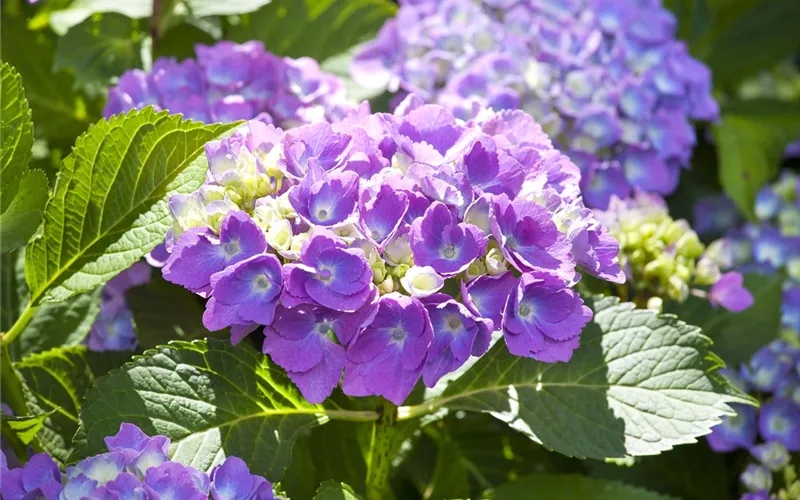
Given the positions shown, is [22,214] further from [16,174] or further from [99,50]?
[99,50]

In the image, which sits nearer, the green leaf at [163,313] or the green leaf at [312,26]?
the green leaf at [163,313]

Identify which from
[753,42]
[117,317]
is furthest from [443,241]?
[753,42]

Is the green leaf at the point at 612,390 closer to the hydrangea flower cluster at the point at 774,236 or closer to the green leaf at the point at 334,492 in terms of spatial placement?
the green leaf at the point at 334,492

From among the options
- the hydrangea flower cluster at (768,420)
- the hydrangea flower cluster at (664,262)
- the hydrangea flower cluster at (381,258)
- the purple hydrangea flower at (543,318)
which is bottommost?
the hydrangea flower cluster at (768,420)

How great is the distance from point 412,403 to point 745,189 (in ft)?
3.23

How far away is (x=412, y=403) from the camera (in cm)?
104

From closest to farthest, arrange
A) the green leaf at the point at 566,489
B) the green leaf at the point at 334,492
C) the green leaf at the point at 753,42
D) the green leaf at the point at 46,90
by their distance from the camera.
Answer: the green leaf at the point at 334,492 < the green leaf at the point at 566,489 < the green leaf at the point at 46,90 < the green leaf at the point at 753,42

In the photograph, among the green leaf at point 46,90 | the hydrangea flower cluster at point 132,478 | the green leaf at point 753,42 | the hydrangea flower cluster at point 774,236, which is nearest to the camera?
the hydrangea flower cluster at point 132,478

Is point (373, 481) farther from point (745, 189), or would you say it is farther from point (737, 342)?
point (745, 189)

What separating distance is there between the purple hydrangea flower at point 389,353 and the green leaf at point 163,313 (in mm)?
426

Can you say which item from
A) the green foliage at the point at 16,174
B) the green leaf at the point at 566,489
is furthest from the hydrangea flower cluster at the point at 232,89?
the green leaf at the point at 566,489

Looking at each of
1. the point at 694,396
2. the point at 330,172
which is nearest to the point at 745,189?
the point at 694,396

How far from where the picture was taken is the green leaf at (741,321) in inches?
51.2

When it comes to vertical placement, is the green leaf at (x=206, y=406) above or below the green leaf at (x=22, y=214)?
below
